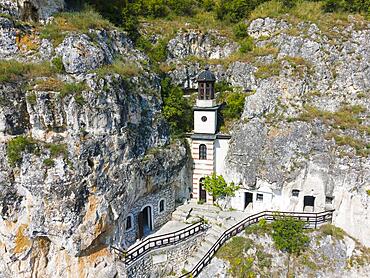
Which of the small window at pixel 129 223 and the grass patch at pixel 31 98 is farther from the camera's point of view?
the small window at pixel 129 223

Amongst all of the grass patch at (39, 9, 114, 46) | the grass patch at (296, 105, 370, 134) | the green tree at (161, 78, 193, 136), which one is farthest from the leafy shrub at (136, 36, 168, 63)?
the grass patch at (296, 105, 370, 134)

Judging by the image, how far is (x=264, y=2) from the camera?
34.0 m

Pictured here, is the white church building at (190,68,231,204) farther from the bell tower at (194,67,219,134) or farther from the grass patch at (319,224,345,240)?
the grass patch at (319,224,345,240)

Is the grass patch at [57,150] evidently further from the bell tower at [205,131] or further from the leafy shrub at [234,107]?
the leafy shrub at [234,107]

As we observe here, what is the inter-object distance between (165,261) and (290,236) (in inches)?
355

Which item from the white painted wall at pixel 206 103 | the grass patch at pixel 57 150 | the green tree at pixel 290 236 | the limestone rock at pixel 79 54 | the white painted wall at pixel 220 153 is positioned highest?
the limestone rock at pixel 79 54

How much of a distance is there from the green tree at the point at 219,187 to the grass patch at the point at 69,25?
1474cm

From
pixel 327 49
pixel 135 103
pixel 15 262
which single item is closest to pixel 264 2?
pixel 327 49

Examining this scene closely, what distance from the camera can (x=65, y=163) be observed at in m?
17.8

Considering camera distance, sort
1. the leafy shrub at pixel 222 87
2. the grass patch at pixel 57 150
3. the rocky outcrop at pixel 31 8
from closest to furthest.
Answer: the grass patch at pixel 57 150 < the rocky outcrop at pixel 31 8 < the leafy shrub at pixel 222 87

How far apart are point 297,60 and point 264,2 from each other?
34.8ft

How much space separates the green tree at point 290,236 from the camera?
22141 mm

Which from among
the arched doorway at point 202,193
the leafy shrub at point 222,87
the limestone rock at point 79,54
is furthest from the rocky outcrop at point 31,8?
the arched doorway at point 202,193

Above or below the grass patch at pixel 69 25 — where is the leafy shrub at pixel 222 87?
below
